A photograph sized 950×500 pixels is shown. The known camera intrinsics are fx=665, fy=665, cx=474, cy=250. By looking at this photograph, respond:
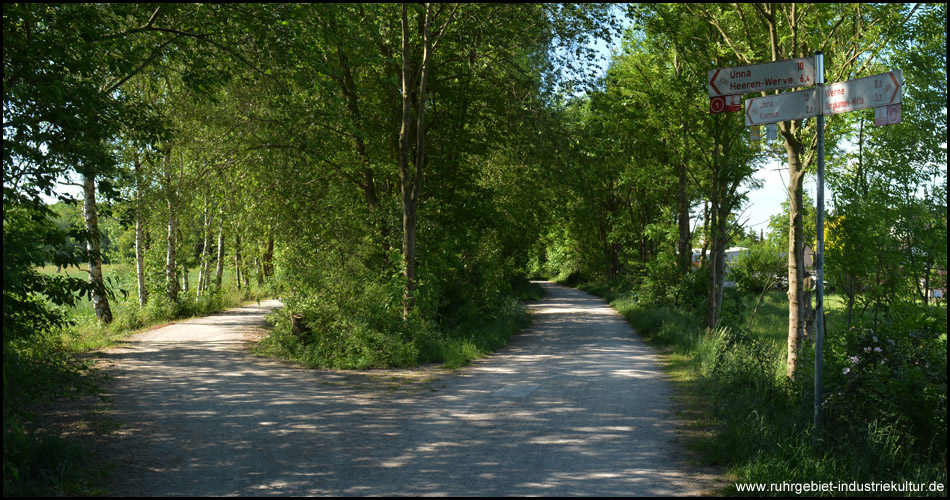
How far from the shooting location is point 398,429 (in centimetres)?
728

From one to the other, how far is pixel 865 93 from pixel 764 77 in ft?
3.10

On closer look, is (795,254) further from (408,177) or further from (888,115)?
(408,177)

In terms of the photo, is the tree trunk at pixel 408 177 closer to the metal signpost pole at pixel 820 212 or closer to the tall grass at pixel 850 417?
the tall grass at pixel 850 417

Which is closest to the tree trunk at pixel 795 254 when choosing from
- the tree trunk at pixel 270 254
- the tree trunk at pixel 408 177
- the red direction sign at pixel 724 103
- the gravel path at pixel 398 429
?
the gravel path at pixel 398 429

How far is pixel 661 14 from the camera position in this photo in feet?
37.1

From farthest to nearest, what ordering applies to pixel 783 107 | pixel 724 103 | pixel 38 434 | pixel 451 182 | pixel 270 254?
pixel 270 254 < pixel 451 182 < pixel 38 434 < pixel 724 103 < pixel 783 107

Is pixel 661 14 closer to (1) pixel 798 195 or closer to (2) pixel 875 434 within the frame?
(1) pixel 798 195

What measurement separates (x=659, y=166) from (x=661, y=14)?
10.2 m

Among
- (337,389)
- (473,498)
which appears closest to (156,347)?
(337,389)

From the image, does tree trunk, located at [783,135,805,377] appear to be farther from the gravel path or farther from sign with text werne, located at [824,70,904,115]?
sign with text werne, located at [824,70,904,115]

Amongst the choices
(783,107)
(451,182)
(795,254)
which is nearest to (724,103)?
(783,107)

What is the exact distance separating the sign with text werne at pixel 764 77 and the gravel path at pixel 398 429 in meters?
3.47

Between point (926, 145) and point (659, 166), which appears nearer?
point (926, 145)

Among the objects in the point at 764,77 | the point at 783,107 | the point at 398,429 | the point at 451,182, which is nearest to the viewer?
the point at 783,107
